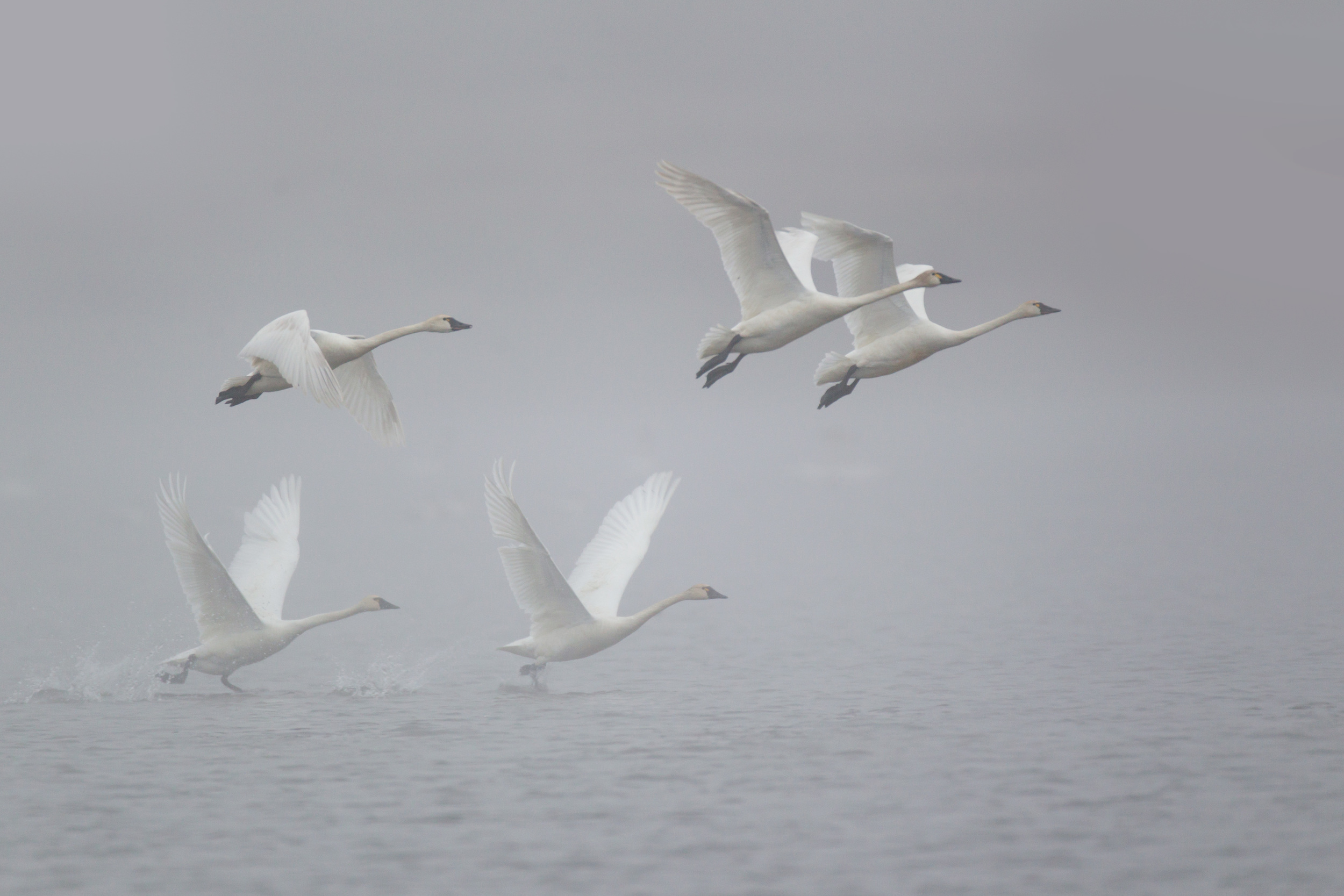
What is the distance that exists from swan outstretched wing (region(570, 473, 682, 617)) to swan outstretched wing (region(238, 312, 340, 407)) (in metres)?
8.58

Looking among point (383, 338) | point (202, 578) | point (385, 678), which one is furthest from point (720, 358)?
point (385, 678)

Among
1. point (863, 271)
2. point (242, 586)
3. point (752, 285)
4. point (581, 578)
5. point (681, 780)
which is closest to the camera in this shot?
point (752, 285)

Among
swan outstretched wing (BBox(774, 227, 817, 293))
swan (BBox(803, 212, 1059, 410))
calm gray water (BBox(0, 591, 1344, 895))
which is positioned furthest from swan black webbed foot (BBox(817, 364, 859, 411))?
calm gray water (BBox(0, 591, 1344, 895))

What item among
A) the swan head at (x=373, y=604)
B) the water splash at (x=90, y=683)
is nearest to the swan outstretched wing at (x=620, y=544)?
the swan head at (x=373, y=604)

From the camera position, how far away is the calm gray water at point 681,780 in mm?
19016

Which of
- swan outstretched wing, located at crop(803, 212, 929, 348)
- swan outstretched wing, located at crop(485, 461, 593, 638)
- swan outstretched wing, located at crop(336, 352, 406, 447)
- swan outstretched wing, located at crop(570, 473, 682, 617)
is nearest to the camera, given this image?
swan outstretched wing, located at crop(336, 352, 406, 447)

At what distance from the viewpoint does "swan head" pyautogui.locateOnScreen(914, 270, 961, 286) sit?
66.9 ft

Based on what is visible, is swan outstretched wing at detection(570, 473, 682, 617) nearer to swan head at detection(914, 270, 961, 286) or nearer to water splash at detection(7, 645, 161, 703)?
swan head at detection(914, 270, 961, 286)

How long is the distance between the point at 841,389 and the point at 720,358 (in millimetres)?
1378

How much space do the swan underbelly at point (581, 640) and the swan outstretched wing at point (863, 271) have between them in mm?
5677

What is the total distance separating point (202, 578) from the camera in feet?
76.9

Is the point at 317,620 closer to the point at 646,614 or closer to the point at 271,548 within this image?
the point at 271,548

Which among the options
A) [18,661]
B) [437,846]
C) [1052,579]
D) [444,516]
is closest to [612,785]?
[437,846]

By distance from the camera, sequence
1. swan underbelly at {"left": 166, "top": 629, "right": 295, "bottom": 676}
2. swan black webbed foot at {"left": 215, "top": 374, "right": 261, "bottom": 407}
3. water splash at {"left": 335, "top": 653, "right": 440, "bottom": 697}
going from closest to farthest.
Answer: swan black webbed foot at {"left": 215, "top": 374, "right": 261, "bottom": 407} < swan underbelly at {"left": 166, "top": 629, "right": 295, "bottom": 676} < water splash at {"left": 335, "top": 653, "right": 440, "bottom": 697}
